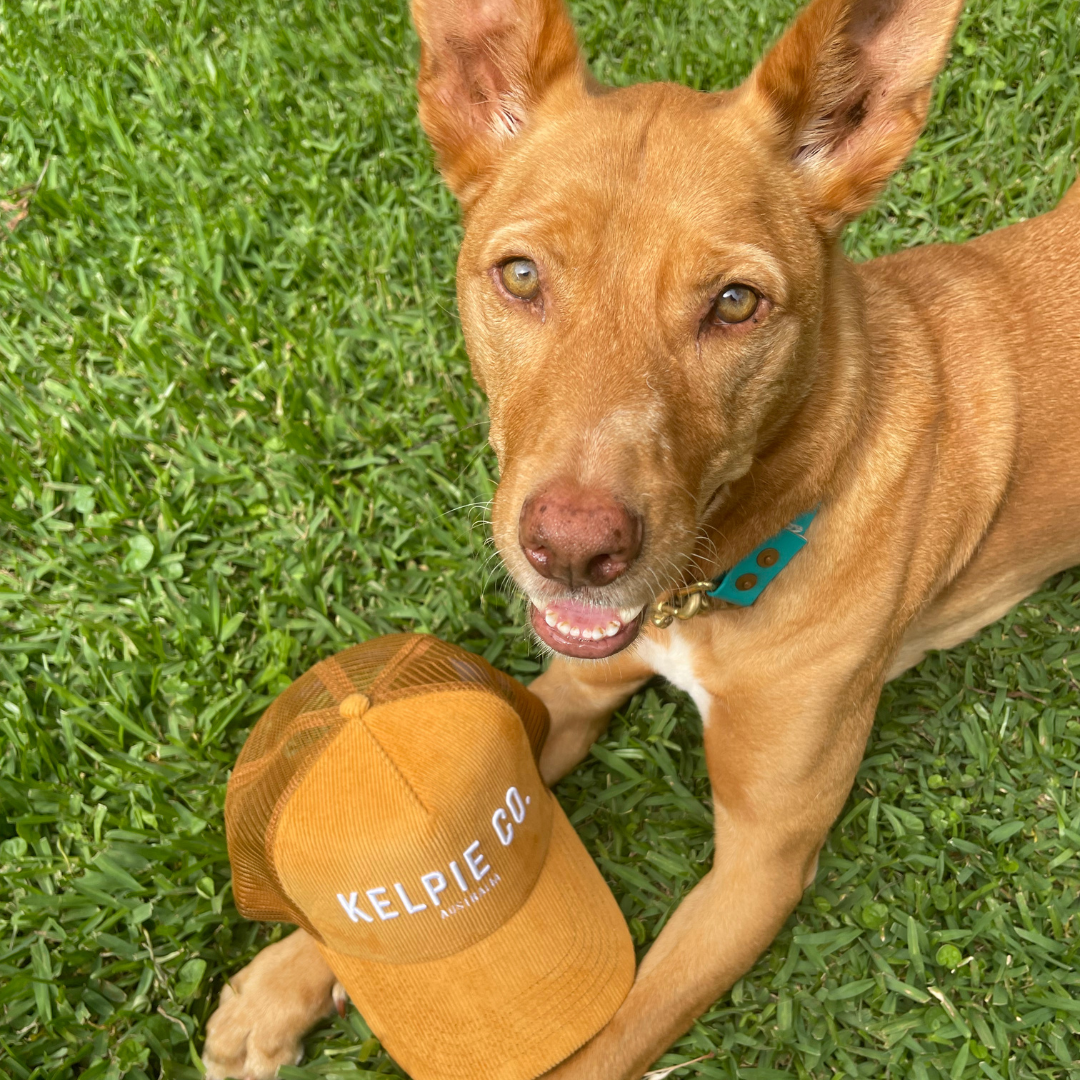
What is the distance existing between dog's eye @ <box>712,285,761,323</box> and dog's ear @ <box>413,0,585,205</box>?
82cm

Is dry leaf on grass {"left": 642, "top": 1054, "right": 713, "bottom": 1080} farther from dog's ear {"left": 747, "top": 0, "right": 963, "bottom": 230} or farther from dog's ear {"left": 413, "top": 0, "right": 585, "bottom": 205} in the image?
dog's ear {"left": 413, "top": 0, "right": 585, "bottom": 205}

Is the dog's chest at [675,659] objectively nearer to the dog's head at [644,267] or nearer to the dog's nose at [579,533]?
the dog's head at [644,267]

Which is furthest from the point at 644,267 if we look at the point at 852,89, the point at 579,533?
the point at 852,89

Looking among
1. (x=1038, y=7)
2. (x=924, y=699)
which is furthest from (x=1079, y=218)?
(x=1038, y=7)

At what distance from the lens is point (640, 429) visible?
201 centimetres

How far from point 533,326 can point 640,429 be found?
0.43 meters

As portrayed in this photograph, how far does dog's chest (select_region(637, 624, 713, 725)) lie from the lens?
9.08ft

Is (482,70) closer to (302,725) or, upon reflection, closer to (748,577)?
(748,577)

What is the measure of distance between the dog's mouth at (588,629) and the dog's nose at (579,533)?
0.31 m

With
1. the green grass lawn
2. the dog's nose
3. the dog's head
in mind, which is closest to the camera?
the dog's nose

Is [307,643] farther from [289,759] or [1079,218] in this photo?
[1079,218]

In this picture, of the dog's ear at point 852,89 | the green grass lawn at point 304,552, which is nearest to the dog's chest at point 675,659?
the green grass lawn at point 304,552

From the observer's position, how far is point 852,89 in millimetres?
2369

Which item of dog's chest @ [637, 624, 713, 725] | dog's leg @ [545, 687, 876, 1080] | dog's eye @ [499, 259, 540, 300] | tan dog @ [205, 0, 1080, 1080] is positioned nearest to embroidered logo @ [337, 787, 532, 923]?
tan dog @ [205, 0, 1080, 1080]
